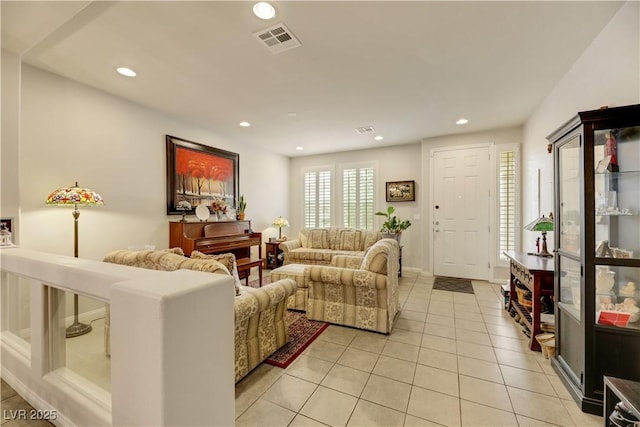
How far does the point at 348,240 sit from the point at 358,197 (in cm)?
126

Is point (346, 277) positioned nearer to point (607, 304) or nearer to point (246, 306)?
point (246, 306)

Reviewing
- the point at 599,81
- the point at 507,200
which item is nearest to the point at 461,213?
the point at 507,200

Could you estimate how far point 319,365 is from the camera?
7.16ft

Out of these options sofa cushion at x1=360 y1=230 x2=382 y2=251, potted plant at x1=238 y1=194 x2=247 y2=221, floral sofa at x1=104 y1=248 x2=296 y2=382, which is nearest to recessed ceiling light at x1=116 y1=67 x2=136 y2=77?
floral sofa at x1=104 y1=248 x2=296 y2=382

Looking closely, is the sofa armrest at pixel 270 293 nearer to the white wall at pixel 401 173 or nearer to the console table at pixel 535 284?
the console table at pixel 535 284

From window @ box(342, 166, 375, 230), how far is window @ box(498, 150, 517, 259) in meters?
2.39

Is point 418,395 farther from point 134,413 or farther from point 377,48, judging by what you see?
point 377,48

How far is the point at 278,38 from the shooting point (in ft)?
7.16

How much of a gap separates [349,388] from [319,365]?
0.35m

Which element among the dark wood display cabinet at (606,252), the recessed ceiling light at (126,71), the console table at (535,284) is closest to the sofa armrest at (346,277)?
the console table at (535,284)

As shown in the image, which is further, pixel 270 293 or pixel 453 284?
pixel 453 284

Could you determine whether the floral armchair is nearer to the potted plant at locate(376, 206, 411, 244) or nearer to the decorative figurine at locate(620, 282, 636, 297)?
the decorative figurine at locate(620, 282, 636, 297)

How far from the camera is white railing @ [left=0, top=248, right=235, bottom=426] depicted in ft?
1.92

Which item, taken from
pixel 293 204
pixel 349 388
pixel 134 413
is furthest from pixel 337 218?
pixel 134 413
